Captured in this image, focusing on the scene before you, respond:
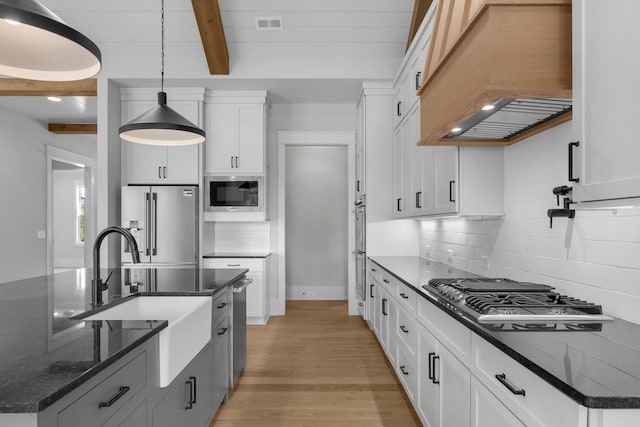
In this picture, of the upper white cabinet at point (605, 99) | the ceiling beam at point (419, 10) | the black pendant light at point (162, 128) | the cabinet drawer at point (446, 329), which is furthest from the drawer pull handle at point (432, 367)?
the ceiling beam at point (419, 10)

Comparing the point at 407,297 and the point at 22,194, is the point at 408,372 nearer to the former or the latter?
the point at 407,297

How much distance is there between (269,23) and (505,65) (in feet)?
10.5

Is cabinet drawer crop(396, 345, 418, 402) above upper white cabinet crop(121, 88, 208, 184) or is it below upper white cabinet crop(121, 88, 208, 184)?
below

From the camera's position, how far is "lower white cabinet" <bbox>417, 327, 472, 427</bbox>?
5.42 feet

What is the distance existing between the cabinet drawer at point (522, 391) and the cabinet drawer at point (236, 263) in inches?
135

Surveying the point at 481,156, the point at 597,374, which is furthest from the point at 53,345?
the point at 481,156

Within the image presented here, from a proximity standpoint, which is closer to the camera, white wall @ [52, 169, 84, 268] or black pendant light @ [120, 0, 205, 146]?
black pendant light @ [120, 0, 205, 146]

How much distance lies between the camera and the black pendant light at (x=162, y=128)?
8.33 ft

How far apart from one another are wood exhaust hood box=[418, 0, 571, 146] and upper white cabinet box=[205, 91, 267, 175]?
3021mm

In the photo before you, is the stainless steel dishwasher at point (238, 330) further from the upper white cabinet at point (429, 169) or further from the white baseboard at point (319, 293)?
the white baseboard at point (319, 293)

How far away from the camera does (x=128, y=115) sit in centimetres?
464

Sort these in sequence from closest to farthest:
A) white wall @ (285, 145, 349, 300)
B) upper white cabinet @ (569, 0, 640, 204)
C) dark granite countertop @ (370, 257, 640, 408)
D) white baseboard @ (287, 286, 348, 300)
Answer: dark granite countertop @ (370, 257, 640, 408), upper white cabinet @ (569, 0, 640, 204), white baseboard @ (287, 286, 348, 300), white wall @ (285, 145, 349, 300)

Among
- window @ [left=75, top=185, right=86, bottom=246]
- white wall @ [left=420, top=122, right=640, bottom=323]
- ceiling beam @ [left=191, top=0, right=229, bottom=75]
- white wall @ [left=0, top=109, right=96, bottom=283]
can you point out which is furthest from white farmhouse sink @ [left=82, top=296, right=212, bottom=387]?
window @ [left=75, top=185, right=86, bottom=246]

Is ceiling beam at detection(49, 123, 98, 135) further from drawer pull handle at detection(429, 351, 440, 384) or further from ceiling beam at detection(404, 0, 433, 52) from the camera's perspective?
drawer pull handle at detection(429, 351, 440, 384)
